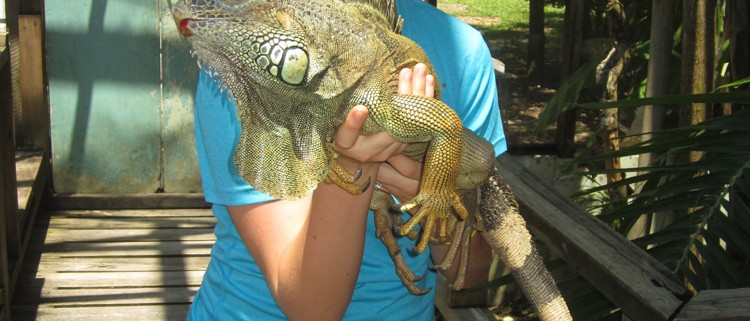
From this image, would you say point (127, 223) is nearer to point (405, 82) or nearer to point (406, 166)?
point (406, 166)

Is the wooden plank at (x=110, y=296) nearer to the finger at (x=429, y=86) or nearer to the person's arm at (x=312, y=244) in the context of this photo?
the person's arm at (x=312, y=244)

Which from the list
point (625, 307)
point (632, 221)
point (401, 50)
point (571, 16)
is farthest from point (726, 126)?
point (571, 16)

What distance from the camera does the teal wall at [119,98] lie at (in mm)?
5359

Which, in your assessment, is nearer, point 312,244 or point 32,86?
point 312,244

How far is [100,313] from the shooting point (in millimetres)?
4262

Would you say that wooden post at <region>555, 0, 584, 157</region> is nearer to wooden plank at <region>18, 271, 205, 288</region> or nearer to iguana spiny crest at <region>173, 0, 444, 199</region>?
wooden plank at <region>18, 271, 205, 288</region>

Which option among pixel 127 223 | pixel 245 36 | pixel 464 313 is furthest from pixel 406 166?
pixel 127 223

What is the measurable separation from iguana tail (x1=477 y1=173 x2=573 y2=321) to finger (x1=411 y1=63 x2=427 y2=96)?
1.90ft

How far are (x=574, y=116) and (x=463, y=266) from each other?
3.62 m

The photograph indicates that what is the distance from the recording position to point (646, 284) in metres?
1.90

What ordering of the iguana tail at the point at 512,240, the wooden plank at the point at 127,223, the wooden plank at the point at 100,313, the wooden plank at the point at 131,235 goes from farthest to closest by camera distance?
the wooden plank at the point at 127,223
the wooden plank at the point at 131,235
the wooden plank at the point at 100,313
the iguana tail at the point at 512,240

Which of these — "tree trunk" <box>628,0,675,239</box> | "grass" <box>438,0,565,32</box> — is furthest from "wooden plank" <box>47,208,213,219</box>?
"tree trunk" <box>628,0,675,239</box>

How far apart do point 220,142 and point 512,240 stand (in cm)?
81

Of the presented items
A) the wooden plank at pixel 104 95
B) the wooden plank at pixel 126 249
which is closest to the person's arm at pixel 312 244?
the wooden plank at pixel 126 249
